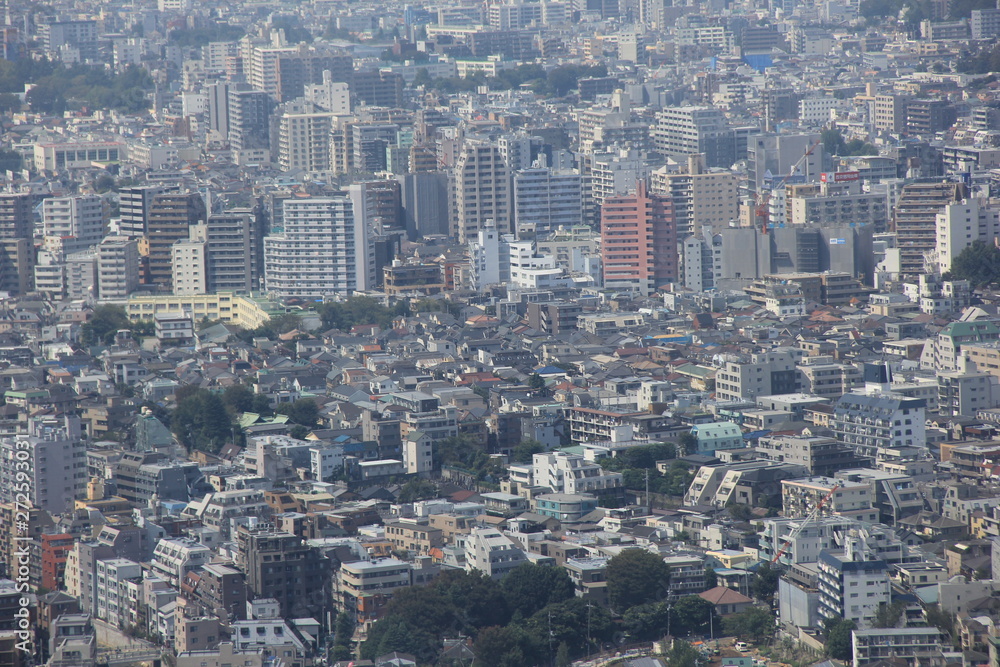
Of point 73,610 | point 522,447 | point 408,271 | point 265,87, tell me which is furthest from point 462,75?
point 73,610

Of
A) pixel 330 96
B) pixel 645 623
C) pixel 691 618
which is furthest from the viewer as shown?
pixel 330 96

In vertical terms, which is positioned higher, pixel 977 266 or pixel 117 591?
pixel 977 266

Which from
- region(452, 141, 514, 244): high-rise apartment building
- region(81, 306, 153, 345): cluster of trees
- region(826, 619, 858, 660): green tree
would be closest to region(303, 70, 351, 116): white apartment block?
region(452, 141, 514, 244): high-rise apartment building

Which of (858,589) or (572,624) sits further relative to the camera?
(572,624)

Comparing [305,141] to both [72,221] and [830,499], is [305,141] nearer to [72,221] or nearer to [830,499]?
[72,221]

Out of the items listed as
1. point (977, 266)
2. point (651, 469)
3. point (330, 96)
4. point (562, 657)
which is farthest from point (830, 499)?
point (330, 96)

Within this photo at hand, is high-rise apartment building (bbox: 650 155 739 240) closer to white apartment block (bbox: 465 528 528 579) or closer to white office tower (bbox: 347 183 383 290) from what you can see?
white office tower (bbox: 347 183 383 290)
